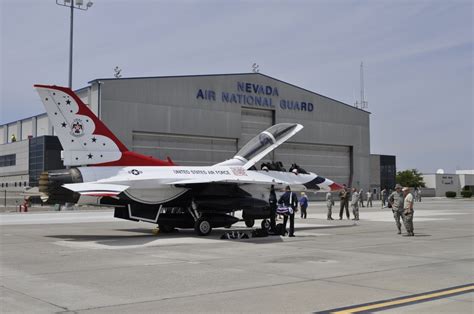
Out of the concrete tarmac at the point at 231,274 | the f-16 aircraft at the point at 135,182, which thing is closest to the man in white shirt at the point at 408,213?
the concrete tarmac at the point at 231,274

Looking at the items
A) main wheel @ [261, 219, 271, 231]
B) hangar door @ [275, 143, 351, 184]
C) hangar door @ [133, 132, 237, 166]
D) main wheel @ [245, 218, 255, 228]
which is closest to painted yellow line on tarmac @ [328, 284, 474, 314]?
main wheel @ [261, 219, 271, 231]

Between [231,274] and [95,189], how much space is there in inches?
263

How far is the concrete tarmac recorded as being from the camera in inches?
267

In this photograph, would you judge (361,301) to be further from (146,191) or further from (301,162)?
(301,162)

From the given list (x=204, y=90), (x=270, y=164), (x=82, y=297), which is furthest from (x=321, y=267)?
(x=204, y=90)

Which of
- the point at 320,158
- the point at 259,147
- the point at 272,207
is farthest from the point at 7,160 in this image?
the point at 272,207

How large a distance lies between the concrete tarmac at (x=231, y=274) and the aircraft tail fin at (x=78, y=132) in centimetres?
259

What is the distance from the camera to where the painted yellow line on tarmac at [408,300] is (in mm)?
6414

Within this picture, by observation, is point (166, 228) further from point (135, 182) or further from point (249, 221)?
point (249, 221)

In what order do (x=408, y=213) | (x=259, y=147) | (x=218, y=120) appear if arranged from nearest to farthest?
1. (x=408, y=213)
2. (x=259, y=147)
3. (x=218, y=120)

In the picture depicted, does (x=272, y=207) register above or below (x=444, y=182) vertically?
below

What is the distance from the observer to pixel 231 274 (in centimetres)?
910

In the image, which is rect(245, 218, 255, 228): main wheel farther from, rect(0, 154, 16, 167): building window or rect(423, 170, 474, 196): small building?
rect(423, 170, 474, 196): small building

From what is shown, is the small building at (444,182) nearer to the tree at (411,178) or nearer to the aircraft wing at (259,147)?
the tree at (411,178)
